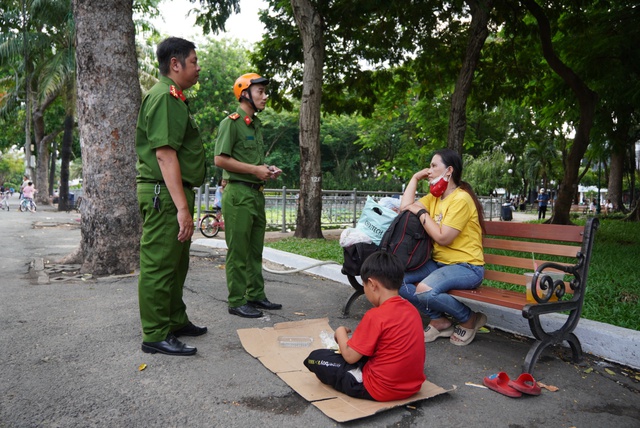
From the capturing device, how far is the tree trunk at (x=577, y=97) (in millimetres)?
11992

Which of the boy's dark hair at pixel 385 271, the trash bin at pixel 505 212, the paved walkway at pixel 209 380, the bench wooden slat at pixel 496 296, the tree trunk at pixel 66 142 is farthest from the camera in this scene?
the trash bin at pixel 505 212

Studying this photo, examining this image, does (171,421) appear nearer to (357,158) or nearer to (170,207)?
(170,207)

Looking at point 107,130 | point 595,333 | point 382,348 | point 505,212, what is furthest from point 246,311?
point 505,212

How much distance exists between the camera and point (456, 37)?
1318cm

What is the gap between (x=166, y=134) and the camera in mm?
3414

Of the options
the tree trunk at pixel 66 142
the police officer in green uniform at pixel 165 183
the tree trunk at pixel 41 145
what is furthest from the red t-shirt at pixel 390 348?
the tree trunk at pixel 41 145

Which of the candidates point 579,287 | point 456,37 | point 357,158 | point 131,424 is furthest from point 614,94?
point 357,158

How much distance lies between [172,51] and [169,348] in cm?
206

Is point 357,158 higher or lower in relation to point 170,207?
higher

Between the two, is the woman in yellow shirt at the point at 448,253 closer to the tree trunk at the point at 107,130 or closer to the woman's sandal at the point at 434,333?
the woman's sandal at the point at 434,333

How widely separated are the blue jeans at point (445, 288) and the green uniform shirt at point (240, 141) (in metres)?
1.78

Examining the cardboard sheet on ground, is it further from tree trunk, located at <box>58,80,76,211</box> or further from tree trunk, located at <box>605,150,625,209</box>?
tree trunk, located at <box>605,150,625,209</box>

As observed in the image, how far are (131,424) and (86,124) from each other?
16.0 feet

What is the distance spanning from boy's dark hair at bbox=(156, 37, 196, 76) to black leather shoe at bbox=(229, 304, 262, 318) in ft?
7.08
